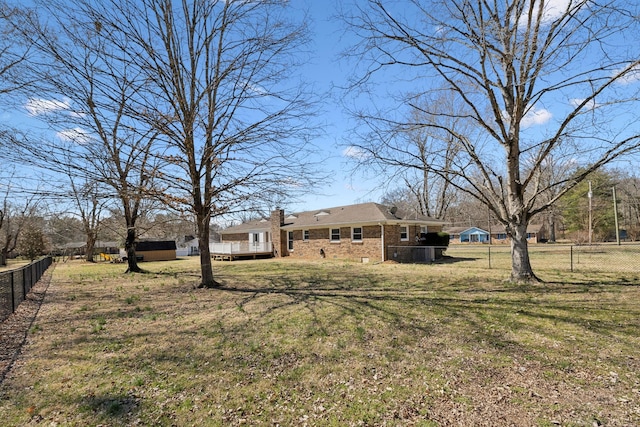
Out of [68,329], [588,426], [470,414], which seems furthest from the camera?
[68,329]

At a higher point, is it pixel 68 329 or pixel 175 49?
pixel 175 49

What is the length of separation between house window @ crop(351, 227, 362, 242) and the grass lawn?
40.9ft

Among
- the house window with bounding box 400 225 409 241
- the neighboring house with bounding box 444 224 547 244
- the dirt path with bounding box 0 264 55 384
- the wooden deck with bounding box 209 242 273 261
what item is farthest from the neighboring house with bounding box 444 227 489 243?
the dirt path with bounding box 0 264 55 384

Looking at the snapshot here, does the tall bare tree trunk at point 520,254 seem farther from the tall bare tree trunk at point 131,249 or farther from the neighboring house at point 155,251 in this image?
the neighboring house at point 155,251

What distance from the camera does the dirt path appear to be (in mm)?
5047

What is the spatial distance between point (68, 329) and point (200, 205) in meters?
5.11

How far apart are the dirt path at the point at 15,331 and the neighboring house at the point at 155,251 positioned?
20.8m

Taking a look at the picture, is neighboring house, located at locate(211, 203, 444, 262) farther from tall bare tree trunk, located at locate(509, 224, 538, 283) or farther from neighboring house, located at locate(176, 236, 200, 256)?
neighboring house, located at locate(176, 236, 200, 256)

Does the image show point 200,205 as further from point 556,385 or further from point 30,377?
point 556,385

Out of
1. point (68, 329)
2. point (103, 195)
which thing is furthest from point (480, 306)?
point (103, 195)

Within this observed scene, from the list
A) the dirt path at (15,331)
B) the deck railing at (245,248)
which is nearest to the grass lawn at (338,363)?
the dirt path at (15,331)

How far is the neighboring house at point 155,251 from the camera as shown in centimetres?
3003

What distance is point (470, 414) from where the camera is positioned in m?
3.35

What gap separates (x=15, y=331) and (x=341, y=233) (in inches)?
679
